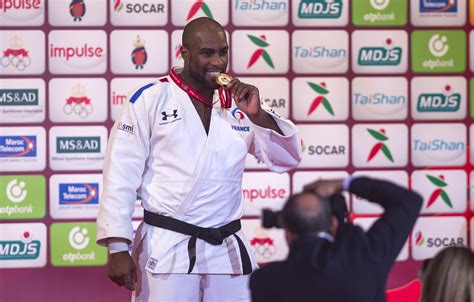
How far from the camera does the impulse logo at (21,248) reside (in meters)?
5.66

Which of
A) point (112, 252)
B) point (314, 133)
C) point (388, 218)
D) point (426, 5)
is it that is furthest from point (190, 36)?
point (426, 5)

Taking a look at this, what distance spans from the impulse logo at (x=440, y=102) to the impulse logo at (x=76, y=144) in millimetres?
1936

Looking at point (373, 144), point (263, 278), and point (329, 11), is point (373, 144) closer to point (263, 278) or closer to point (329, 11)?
point (329, 11)

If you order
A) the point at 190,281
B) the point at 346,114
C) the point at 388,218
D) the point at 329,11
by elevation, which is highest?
the point at 329,11

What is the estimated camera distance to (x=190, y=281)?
Answer: 12.8 feet

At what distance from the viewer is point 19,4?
5.55 meters

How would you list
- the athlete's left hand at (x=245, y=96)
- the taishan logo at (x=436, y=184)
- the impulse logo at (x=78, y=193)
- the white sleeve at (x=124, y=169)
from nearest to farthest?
the athlete's left hand at (x=245, y=96), the white sleeve at (x=124, y=169), the impulse logo at (x=78, y=193), the taishan logo at (x=436, y=184)

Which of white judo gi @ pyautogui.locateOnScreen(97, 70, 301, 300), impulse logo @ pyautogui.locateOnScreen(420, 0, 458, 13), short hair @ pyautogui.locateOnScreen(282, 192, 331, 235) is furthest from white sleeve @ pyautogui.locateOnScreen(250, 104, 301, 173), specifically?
impulse logo @ pyautogui.locateOnScreen(420, 0, 458, 13)

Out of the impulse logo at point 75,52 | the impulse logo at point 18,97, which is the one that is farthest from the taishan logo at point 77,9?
the impulse logo at point 18,97

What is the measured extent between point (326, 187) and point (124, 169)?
126cm

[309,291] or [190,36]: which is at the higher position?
[190,36]

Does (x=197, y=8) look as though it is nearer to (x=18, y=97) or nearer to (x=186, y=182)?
(x=18, y=97)

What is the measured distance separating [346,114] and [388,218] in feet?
9.65

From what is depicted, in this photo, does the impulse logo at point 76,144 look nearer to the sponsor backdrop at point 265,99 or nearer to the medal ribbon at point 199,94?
the sponsor backdrop at point 265,99
